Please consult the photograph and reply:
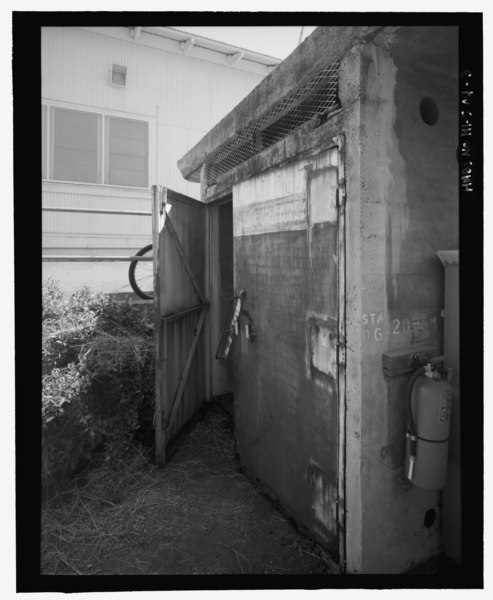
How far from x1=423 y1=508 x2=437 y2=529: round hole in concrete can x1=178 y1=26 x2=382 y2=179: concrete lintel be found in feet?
10.1

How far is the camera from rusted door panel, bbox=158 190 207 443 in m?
3.84

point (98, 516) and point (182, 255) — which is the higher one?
point (182, 255)

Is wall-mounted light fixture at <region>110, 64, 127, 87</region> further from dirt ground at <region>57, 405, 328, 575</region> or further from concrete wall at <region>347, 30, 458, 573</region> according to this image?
dirt ground at <region>57, 405, 328, 575</region>

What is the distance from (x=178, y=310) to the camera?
4184 millimetres

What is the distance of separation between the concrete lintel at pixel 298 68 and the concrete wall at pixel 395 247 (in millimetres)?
146

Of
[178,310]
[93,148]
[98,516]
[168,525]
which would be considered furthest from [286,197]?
[93,148]

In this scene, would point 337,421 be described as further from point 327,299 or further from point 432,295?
point 432,295

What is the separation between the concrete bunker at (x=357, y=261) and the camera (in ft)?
7.45

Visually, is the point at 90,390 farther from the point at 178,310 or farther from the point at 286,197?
the point at 286,197

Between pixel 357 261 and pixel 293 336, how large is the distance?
91 centimetres

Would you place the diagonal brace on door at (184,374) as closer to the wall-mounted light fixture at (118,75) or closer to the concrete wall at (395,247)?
the concrete wall at (395,247)

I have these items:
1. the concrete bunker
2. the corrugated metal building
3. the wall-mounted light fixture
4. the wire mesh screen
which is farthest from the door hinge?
the wall-mounted light fixture

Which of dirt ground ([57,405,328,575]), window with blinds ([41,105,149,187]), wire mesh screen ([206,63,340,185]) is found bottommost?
dirt ground ([57,405,328,575])

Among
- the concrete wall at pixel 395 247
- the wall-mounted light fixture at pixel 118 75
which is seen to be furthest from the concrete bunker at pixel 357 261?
the wall-mounted light fixture at pixel 118 75
